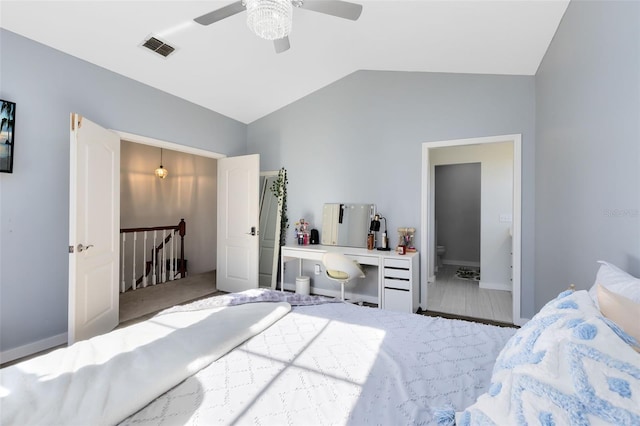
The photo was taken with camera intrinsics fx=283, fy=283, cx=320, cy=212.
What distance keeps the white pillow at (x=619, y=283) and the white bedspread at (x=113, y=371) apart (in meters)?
1.48

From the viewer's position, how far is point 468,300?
12.5 ft

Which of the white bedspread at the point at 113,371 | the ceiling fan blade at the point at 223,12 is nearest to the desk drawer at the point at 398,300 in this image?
the white bedspread at the point at 113,371

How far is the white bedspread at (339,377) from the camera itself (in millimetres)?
916

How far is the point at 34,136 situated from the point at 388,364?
327 cm

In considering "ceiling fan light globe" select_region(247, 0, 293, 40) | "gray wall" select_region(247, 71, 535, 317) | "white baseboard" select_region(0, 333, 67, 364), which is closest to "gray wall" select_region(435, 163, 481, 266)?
"gray wall" select_region(247, 71, 535, 317)

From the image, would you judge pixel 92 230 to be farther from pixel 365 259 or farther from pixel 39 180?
pixel 365 259

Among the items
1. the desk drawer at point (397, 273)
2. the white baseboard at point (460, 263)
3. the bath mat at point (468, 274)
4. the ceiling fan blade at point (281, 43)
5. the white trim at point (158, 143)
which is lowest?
the bath mat at point (468, 274)

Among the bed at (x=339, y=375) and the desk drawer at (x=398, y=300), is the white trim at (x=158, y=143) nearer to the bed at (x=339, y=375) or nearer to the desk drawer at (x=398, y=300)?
the bed at (x=339, y=375)

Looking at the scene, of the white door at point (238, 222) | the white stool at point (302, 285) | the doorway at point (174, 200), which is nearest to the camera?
the white stool at point (302, 285)

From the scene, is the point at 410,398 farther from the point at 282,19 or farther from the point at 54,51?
the point at 54,51

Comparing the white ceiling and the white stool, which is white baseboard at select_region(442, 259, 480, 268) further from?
the white ceiling

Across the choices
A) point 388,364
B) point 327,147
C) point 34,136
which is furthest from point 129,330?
point 327,147

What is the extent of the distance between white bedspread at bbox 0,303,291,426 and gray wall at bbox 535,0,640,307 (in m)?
1.87

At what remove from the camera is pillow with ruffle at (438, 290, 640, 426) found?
573 mm
